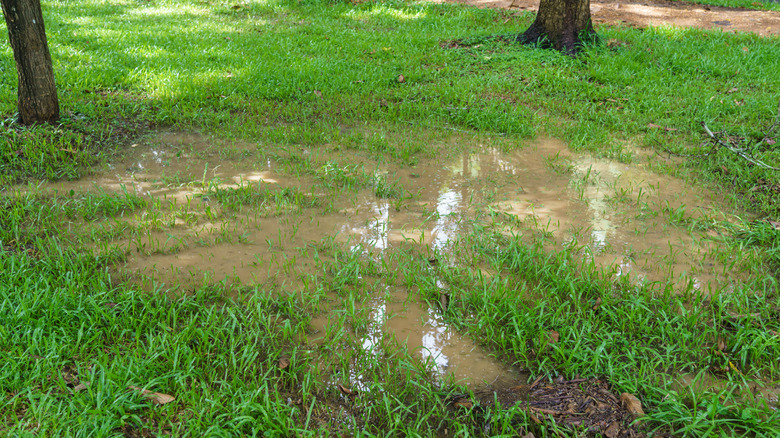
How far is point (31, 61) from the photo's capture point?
504 cm

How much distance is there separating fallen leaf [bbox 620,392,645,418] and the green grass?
0.04 metres

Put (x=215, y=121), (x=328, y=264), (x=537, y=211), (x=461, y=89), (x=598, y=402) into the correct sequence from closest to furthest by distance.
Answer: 1. (x=598, y=402)
2. (x=328, y=264)
3. (x=537, y=211)
4. (x=215, y=121)
5. (x=461, y=89)

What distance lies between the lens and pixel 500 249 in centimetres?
360

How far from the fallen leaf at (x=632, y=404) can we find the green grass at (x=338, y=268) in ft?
0.13

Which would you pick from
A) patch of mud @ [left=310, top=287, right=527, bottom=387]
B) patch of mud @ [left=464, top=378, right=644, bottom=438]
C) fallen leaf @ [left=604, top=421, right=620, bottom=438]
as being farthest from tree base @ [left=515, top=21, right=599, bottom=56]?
fallen leaf @ [left=604, top=421, right=620, bottom=438]

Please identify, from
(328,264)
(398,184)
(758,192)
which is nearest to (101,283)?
(328,264)

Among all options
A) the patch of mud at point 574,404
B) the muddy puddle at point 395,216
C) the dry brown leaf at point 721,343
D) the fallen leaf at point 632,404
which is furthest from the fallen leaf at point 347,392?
the dry brown leaf at point 721,343

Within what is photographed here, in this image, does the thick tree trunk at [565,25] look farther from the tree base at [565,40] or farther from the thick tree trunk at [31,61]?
the thick tree trunk at [31,61]

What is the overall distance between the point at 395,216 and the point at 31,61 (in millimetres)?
3891

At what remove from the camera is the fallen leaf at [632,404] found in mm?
2348

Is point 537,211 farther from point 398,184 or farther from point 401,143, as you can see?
point 401,143

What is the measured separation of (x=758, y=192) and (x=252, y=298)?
13.7ft

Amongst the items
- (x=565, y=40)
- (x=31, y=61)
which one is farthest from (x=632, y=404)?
(x=565, y=40)

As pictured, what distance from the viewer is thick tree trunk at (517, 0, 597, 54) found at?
27.6 feet
